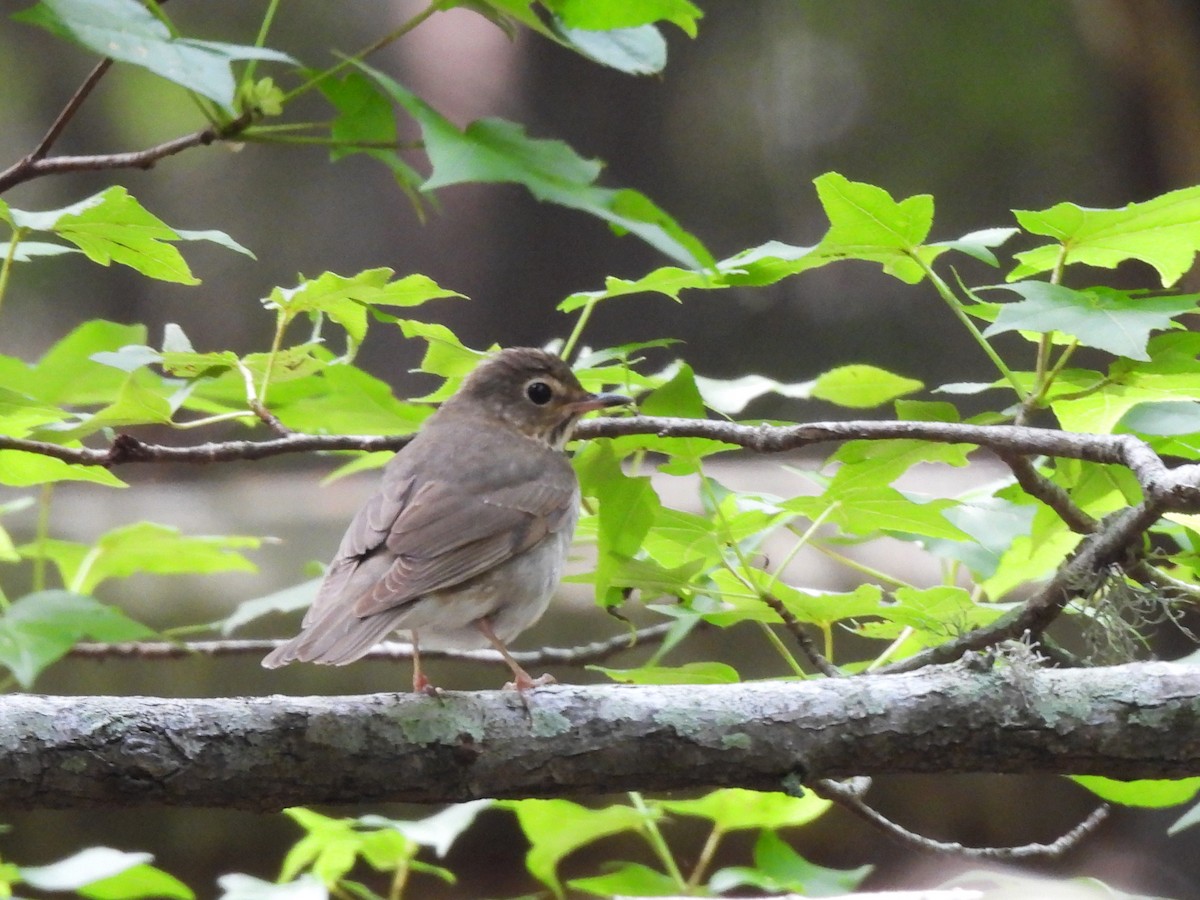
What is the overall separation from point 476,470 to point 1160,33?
8.92 ft

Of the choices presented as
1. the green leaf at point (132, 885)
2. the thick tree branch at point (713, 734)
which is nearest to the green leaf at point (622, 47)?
the thick tree branch at point (713, 734)

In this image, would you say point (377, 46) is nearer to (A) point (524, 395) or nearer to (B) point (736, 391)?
(B) point (736, 391)

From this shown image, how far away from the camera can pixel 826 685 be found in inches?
Answer: 55.9

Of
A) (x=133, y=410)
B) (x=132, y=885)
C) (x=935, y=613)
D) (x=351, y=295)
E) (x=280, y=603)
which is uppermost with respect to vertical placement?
(x=351, y=295)

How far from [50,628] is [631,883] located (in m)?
0.96

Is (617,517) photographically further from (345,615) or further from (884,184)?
(884,184)

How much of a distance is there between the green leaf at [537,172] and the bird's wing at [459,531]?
778mm

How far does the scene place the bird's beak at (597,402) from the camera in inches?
75.5

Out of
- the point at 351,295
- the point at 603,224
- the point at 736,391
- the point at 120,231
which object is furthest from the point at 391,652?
the point at 603,224

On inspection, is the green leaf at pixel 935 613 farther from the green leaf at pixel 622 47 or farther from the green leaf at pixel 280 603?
the green leaf at pixel 280 603

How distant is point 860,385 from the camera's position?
1818mm

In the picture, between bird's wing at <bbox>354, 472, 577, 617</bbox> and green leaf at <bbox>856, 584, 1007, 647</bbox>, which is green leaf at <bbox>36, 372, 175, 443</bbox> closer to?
bird's wing at <bbox>354, 472, 577, 617</bbox>

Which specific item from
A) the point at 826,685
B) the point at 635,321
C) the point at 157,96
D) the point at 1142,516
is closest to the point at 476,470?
the point at 826,685

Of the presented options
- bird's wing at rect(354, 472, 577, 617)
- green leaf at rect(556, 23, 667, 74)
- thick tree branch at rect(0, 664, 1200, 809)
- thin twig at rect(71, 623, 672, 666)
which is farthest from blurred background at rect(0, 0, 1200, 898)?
green leaf at rect(556, 23, 667, 74)
